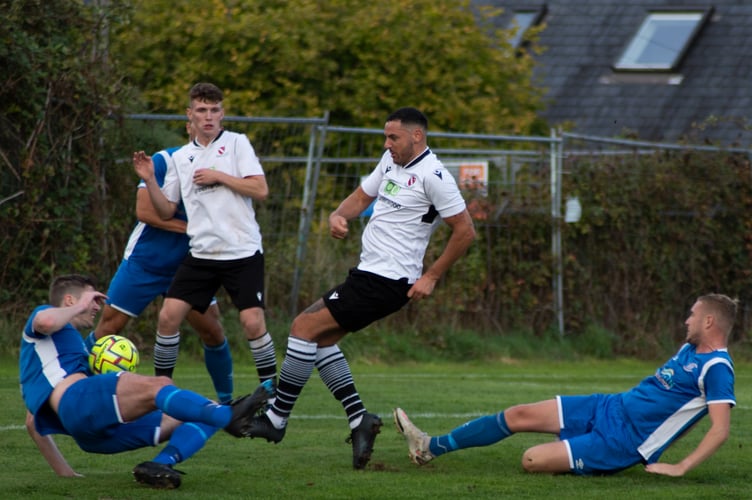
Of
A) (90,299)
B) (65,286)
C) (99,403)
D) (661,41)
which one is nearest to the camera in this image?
(99,403)

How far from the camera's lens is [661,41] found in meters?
28.5

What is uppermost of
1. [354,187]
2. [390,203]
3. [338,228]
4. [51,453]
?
[354,187]

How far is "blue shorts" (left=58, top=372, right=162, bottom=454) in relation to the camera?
20.4 feet

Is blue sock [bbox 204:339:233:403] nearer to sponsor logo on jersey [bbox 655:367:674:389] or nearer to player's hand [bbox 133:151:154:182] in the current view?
player's hand [bbox 133:151:154:182]

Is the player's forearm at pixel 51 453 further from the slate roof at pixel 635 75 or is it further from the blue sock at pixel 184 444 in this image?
the slate roof at pixel 635 75

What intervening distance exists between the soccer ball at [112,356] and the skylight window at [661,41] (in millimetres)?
22421

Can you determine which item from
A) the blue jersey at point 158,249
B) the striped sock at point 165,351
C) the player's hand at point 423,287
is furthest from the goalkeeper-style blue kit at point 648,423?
the blue jersey at point 158,249

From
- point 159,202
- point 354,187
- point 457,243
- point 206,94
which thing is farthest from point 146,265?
point 354,187

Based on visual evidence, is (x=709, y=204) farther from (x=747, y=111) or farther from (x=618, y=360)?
(x=747, y=111)

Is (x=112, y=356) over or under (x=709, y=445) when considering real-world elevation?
over

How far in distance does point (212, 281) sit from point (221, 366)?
0.82m

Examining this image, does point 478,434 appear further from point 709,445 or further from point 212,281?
point 212,281

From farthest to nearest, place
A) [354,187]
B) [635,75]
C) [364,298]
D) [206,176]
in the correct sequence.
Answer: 1. [635,75]
2. [354,187]
3. [206,176]
4. [364,298]

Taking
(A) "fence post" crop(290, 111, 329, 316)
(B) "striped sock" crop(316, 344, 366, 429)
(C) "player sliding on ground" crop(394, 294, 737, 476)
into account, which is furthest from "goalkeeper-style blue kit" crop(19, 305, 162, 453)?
(A) "fence post" crop(290, 111, 329, 316)
